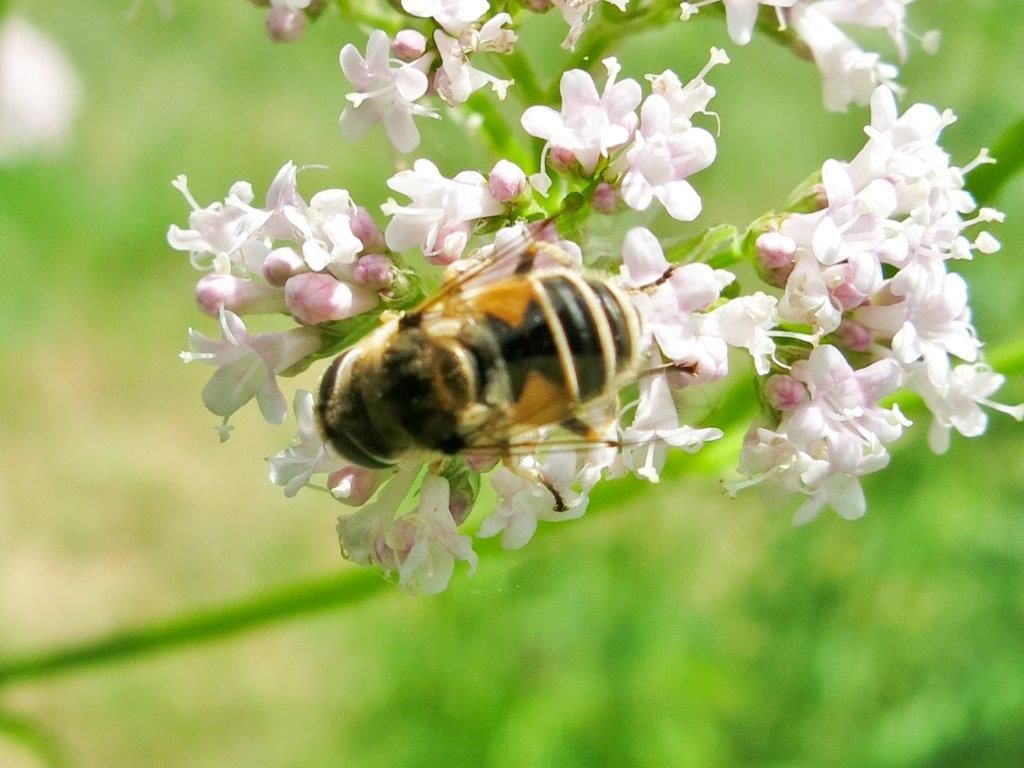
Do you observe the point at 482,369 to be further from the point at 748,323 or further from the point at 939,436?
the point at 939,436

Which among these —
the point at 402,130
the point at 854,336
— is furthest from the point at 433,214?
the point at 854,336

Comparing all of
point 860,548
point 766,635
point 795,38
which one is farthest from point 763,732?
point 795,38

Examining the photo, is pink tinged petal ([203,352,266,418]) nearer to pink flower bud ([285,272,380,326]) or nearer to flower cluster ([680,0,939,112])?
pink flower bud ([285,272,380,326])

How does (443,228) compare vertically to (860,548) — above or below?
above

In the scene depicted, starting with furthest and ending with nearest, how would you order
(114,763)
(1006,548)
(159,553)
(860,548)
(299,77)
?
(299,77) < (159,553) < (114,763) < (860,548) < (1006,548)

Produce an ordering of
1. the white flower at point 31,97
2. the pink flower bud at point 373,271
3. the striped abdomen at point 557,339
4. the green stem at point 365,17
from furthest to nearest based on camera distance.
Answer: the white flower at point 31,97 → the green stem at point 365,17 → the pink flower bud at point 373,271 → the striped abdomen at point 557,339

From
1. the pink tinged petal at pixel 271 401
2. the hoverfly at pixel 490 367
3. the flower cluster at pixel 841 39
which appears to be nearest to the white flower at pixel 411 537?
the hoverfly at pixel 490 367

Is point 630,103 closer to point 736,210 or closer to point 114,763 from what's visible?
point 114,763

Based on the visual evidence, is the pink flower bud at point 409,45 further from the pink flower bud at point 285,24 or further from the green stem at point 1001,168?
the green stem at point 1001,168
